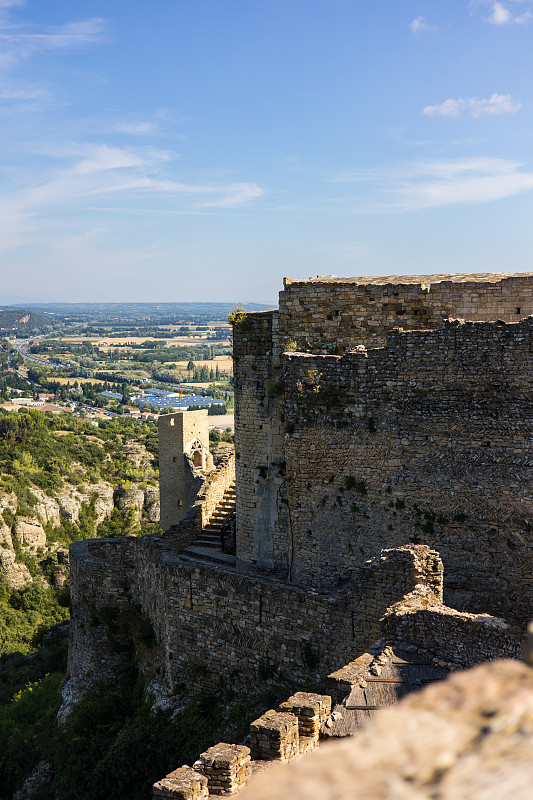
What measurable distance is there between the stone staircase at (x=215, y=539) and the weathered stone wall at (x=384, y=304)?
17.5 ft

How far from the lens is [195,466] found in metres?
27.6

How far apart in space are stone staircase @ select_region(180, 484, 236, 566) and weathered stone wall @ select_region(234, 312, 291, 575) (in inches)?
62.3

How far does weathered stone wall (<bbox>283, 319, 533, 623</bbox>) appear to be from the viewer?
10750mm

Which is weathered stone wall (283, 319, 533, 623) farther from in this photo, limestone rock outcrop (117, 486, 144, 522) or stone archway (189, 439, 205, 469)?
limestone rock outcrop (117, 486, 144, 522)

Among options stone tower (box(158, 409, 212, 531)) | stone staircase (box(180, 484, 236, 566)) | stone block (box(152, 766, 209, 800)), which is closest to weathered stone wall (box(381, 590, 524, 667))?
stone block (box(152, 766, 209, 800))

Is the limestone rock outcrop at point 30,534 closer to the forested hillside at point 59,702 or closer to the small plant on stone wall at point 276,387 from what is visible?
the forested hillside at point 59,702

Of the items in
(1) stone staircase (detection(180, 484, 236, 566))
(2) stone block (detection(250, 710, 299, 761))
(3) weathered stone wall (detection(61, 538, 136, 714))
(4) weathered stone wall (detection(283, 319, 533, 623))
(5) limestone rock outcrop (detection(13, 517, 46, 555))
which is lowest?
(5) limestone rock outcrop (detection(13, 517, 46, 555))

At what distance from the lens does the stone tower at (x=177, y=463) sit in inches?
1072

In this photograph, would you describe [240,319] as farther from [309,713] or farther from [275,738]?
[275,738]

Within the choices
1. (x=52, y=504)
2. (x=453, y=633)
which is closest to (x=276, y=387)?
(x=453, y=633)

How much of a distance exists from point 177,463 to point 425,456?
17.0 meters

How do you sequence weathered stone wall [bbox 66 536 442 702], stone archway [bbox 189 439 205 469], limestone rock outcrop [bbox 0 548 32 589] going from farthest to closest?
limestone rock outcrop [bbox 0 548 32 589] < stone archway [bbox 189 439 205 469] < weathered stone wall [bbox 66 536 442 702]

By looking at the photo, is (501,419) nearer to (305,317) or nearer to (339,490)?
(339,490)

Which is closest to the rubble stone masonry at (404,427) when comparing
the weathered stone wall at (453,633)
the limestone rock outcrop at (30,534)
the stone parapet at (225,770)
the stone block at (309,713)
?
the weathered stone wall at (453,633)
